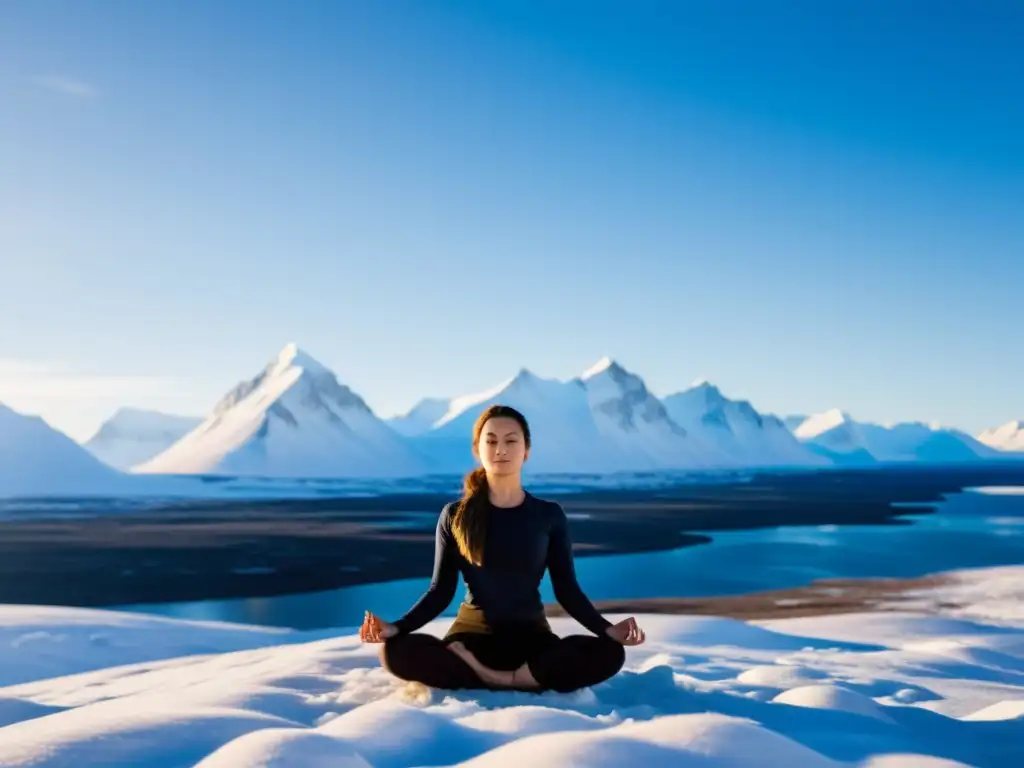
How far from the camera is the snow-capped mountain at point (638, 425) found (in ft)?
463

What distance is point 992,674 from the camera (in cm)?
620

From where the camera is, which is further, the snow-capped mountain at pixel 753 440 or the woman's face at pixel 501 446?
the snow-capped mountain at pixel 753 440

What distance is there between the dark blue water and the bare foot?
8.36m

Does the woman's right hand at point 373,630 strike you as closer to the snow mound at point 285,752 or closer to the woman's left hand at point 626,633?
the snow mound at point 285,752

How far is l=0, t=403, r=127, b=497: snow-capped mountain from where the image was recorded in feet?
158

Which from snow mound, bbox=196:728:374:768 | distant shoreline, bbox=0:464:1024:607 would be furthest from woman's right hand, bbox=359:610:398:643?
distant shoreline, bbox=0:464:1024:607

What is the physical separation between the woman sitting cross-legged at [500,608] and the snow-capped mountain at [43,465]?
160 feet

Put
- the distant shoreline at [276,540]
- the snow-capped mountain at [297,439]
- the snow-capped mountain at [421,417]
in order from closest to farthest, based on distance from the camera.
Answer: the distant shoreline at [276,540] → the snow-capped mountain at [297,439] → the snow-capped mountain at [421,417]

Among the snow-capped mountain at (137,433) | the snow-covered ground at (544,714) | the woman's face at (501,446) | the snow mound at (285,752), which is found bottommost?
the snow-covered ground at (544,714)

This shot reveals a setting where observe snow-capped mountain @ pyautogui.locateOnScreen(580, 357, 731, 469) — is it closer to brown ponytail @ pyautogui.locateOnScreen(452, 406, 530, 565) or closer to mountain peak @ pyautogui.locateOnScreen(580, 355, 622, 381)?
mountain peak @ pyautogui.locateOnScreen(580, 355, 622, 381)

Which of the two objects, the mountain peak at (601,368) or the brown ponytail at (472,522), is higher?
the mountain peak at (601,368)

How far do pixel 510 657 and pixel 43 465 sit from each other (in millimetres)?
52797

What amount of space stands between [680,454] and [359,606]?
141 meters

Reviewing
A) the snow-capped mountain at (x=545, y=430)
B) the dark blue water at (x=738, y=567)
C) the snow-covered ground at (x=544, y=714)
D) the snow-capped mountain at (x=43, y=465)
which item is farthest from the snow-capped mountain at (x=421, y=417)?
the snow-covered ground at (x=544, y=714)
